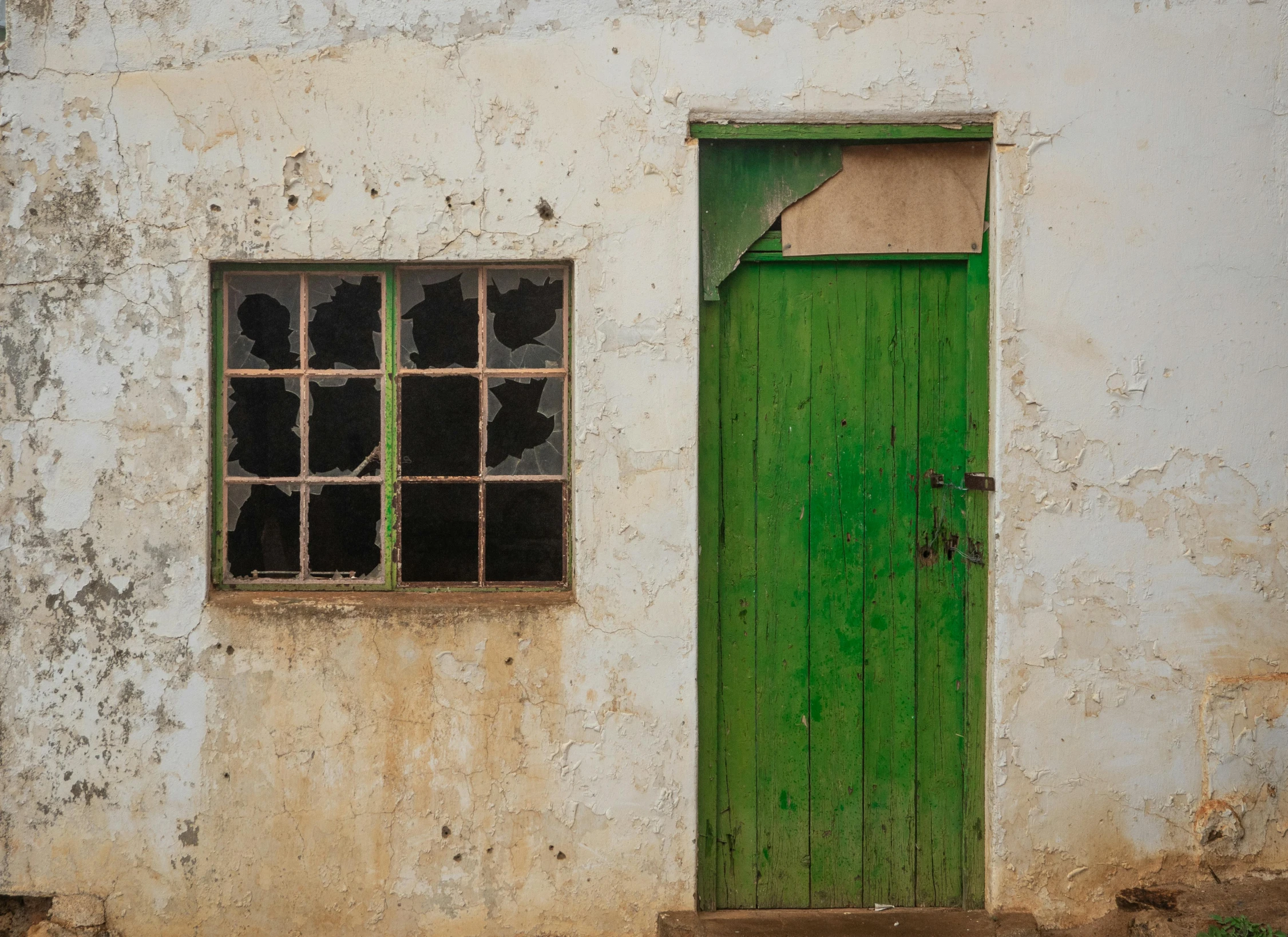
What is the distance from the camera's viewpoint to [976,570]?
3.77 m

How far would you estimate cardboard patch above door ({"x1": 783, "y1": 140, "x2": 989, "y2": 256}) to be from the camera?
372 cm

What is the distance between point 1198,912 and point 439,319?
323cm

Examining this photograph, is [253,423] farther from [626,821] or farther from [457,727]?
[626,821]

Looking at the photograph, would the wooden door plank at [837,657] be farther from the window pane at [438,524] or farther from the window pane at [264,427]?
the window pane at [264,427]

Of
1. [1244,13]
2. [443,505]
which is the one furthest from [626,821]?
[1244,13]

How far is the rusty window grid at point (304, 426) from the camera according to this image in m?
3.72

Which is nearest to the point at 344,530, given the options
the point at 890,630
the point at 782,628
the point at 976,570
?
the point at 782,628

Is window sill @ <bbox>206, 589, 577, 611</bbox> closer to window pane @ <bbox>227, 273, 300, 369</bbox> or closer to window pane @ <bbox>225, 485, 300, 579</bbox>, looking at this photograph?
window pane @ <bbox>225, 485, 300, 579</bbox>

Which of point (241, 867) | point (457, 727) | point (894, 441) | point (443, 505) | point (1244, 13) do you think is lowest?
point (241, 867)

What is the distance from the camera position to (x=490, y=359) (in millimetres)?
3740

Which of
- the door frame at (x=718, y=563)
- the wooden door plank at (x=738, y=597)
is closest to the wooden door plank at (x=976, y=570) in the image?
the door frame at (x=718, y=563)

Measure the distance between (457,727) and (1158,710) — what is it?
2.38 m

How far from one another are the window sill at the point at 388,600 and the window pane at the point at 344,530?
0.31 feet

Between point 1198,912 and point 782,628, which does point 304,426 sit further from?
point 1198,912
